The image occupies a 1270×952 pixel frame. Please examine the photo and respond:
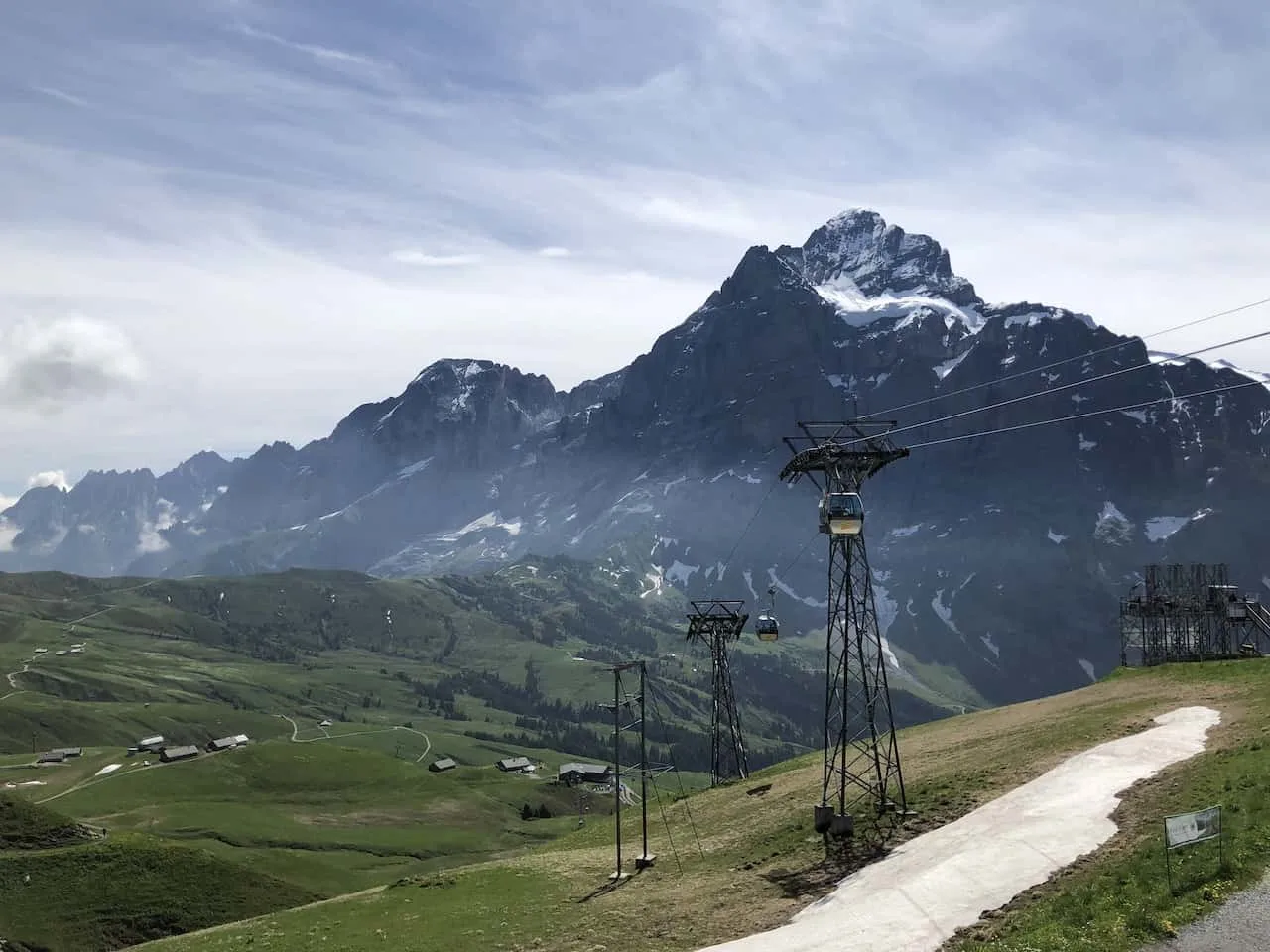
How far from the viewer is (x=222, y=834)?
144m

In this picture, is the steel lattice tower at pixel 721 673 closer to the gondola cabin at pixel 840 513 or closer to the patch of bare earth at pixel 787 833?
the patch of bare earth at pixel 787 833

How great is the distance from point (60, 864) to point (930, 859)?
79.0m

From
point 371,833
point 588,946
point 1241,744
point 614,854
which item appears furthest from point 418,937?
point 371,833

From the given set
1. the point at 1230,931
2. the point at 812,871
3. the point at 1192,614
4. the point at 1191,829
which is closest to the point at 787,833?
the point at 812,871

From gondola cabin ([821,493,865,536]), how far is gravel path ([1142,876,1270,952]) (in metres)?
27.3

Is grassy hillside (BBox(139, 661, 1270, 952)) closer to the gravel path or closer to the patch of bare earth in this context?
the patch of bare earth

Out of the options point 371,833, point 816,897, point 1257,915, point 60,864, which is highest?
point 1257,915

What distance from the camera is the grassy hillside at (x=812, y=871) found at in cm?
3550

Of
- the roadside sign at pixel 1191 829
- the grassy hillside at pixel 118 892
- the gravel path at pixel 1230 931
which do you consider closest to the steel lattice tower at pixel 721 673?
the grassy hillside at pixel 118 892

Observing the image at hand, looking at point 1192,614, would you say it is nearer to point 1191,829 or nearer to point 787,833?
point 787,833

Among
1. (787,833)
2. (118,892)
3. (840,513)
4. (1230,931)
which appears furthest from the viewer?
(118,892)

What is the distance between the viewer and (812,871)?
5094 cm

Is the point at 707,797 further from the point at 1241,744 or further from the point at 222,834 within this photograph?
the point at 222,834

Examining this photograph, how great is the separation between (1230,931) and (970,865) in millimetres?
13620
